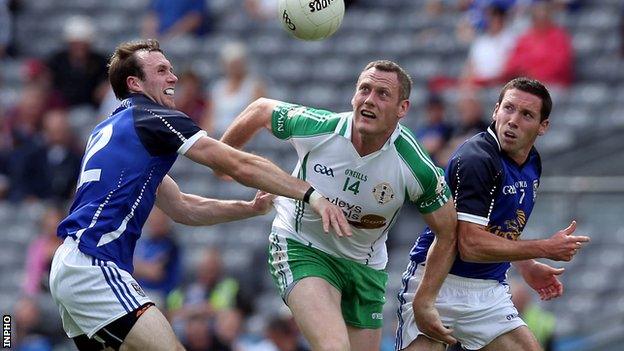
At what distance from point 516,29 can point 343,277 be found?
728cm

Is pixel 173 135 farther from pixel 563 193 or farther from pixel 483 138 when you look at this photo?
pixel 563 193

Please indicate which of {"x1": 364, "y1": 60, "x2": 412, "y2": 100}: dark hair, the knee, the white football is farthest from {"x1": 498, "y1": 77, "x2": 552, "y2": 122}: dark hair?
the knee

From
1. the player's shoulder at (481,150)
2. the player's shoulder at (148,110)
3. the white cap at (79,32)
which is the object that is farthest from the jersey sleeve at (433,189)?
the white cap at (79,32)

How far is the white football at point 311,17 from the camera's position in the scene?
10531 mm

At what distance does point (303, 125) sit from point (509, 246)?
153cm

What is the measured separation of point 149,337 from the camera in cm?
920

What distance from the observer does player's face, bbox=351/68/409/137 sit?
32.3 ft

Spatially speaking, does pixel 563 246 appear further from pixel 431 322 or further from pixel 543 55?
pixel 543 55

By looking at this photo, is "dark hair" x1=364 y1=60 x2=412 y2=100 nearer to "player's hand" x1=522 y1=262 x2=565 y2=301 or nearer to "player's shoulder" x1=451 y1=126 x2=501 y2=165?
"player's shoulder" x1=451 y1=126 x2=501 y2=165

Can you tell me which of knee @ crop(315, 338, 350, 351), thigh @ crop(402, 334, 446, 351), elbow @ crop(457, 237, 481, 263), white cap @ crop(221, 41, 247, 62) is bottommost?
thigh @ crop(402, 334, 446, 351)

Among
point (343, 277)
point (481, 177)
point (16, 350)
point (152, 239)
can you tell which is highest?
point (481, 177)

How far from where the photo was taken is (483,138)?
10172 millimetres

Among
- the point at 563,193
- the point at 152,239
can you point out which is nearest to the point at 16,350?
the point at 152,239

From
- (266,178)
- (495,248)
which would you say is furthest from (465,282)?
(266,178)
